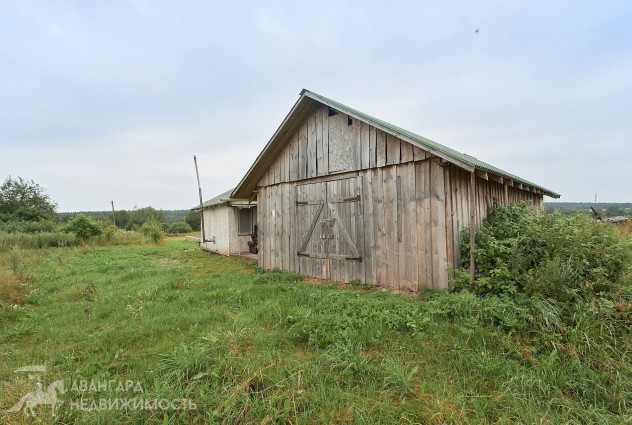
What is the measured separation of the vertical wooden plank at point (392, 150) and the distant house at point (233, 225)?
376 inches

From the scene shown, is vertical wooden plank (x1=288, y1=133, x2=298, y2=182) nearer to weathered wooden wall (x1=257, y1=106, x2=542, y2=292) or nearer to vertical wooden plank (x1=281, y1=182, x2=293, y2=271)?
weathered wooden wall (x1=257, y1=106, x2=542, y2=292)

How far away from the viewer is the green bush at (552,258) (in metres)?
4.12

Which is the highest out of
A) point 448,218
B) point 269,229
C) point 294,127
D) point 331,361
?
point 294,127

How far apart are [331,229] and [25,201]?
4640cm

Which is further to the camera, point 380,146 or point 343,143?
point 343,143

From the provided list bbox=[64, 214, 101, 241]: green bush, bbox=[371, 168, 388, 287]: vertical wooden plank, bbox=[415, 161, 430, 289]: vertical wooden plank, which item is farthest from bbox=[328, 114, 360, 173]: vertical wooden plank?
bbox=[64, 214, 101, 241]: green bush

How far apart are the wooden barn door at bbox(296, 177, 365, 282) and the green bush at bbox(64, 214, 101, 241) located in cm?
1824

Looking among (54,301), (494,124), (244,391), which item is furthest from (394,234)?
(494,124)

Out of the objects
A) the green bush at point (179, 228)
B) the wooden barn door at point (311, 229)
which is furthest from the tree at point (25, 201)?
the wooden barn door at point (311, 229)

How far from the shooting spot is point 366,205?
22.7ft

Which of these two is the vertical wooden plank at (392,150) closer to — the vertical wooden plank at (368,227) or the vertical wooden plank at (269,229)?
the vertical wooden plank at (368,227)

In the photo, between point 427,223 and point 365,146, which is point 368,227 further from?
point 365,146

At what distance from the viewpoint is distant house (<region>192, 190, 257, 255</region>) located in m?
14.8

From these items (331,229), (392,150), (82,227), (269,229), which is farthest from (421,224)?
(82,227)
